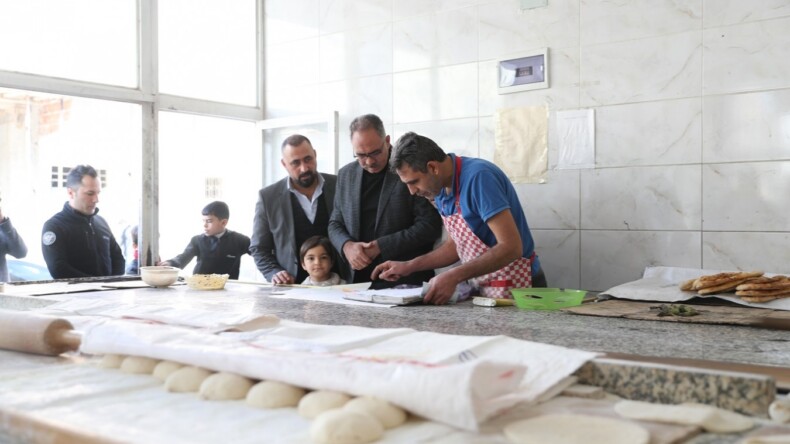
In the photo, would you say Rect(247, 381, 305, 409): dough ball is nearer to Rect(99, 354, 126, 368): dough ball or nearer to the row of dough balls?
the row of dough balls

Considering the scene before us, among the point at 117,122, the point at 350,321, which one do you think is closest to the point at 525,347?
the point at 350,321

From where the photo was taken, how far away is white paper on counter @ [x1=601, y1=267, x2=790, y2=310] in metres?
Answer: 2.80

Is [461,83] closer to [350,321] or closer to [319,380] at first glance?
[350,321]

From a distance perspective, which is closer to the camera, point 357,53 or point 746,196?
point 746,196

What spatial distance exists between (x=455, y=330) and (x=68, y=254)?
11.1 ft

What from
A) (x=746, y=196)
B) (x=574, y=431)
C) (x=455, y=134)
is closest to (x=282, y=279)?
(x=455, y=134)

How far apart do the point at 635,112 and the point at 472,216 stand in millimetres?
1338

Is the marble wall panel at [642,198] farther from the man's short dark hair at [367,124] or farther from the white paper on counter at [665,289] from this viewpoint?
A: the man's short dark hair at [367,124]

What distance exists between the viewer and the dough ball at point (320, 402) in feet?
3.83

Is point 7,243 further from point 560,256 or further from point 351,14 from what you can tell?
point 560,256

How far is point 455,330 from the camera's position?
1.86 m

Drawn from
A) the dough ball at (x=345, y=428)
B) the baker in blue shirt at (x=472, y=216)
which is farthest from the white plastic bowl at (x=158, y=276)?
the dough ball at (x=345, y=428)

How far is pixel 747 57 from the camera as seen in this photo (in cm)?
343

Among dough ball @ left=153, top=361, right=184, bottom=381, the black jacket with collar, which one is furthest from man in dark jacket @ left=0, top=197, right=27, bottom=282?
dough ball @ left=153, top=361, right=184, bottom=381
